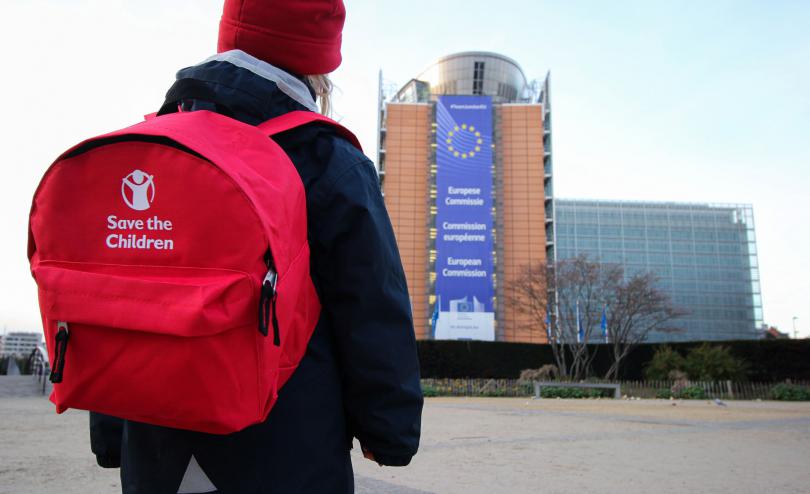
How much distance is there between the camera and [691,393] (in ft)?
59.6

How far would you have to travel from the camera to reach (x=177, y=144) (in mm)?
1093

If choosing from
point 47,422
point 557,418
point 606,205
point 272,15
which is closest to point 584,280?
point 557,418

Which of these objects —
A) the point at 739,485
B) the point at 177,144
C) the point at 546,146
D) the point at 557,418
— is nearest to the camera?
the point at 177,144

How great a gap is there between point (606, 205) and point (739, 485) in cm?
8289

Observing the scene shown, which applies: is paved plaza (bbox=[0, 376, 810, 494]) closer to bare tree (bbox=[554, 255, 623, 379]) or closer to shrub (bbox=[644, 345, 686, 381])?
shrub (bbox=[644, 345, 686, 381])

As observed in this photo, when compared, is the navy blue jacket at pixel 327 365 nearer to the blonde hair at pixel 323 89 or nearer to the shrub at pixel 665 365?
the blonde hair at pixel 323 89

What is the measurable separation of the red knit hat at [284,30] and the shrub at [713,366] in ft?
71.2

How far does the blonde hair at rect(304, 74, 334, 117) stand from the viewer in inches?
65.2

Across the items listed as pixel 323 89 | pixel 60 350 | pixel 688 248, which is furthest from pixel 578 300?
pixel 688 248

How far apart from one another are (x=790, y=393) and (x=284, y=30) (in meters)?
21.7

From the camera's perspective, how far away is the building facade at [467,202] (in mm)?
49562

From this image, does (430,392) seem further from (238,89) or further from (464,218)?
(464,218)

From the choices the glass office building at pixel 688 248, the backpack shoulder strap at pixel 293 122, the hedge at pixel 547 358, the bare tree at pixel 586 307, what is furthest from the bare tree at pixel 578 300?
the glass office building at pixel 688 248

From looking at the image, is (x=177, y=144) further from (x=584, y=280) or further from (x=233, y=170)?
(x=584, y=280)
